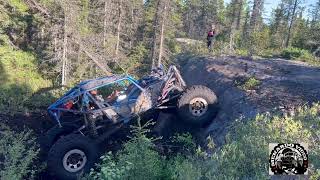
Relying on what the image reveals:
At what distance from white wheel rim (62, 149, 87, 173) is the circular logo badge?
577 cm

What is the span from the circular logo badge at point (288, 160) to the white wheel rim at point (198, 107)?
4.89 m

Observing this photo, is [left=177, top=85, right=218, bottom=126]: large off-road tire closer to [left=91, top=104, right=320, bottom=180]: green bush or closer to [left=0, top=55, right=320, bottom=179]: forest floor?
[left=0, top=55, right=320, bottom=179]: forest floor

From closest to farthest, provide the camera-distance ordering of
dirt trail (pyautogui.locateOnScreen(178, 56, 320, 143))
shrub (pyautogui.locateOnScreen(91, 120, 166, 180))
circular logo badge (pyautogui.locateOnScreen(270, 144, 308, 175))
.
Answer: circular logo badge (pyautogui.locateOnScreen(270, 144, 308, 175)), shrub (pyautogui.locateOnScreen(91, 120, 166, 180)), dirt trail (pyautogui.locateOnScreen(178, 56, 320, 143))

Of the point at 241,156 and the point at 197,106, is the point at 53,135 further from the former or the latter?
the point at 241,156

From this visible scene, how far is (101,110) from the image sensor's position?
10.4 m

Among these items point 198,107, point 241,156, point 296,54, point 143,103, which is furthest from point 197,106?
point 296,54

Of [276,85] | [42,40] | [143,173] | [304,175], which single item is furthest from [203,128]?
[42,40]

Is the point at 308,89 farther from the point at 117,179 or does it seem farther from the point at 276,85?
the point at 117,179

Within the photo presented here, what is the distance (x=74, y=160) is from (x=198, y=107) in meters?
3.70

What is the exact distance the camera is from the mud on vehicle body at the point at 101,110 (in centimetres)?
984

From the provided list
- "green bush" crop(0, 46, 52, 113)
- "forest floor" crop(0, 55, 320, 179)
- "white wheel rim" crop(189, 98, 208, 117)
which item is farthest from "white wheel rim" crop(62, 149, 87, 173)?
"green bush" crop(0, 46, 52, 113)

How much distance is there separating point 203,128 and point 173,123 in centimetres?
93

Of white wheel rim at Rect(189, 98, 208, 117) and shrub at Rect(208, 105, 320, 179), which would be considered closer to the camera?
shrub at Rect(208, 105, 320, 179)

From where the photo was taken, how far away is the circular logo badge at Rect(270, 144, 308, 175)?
5367 mm
